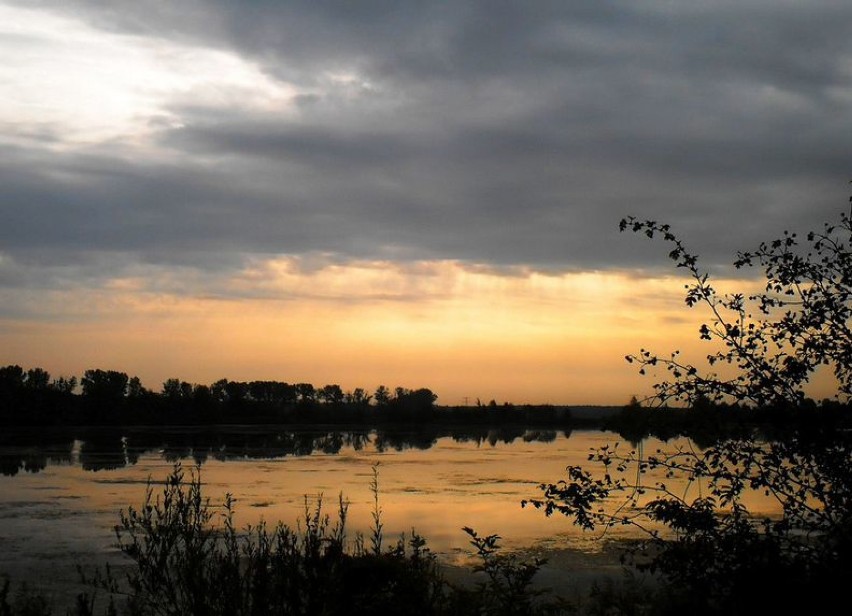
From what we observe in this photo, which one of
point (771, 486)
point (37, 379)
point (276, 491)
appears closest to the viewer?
point (771, 486)

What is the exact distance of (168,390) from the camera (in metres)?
102

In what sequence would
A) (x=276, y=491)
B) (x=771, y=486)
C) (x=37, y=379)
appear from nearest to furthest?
(x=771, y=486), (x=276, y=491), (x=37, y=379)

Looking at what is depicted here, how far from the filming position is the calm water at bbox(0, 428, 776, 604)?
16281mm

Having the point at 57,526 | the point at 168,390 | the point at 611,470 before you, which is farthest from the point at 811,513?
the point at 168,390

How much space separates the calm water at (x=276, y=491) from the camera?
53.4 ft

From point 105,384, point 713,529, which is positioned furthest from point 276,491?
point 105,384

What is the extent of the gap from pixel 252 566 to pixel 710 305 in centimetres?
438

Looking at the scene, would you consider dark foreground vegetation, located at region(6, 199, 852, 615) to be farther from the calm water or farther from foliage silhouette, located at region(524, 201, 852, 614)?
the calm water

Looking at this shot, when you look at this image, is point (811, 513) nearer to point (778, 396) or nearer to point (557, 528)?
point (778, 396)

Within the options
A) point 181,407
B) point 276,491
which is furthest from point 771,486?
point 181,407

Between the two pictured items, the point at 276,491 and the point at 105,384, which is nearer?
the point at 276,491

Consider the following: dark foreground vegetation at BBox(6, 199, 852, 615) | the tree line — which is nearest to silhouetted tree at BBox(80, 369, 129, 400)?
the tree line

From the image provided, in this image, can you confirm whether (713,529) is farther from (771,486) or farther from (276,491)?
(276,491)

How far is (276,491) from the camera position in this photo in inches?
962
